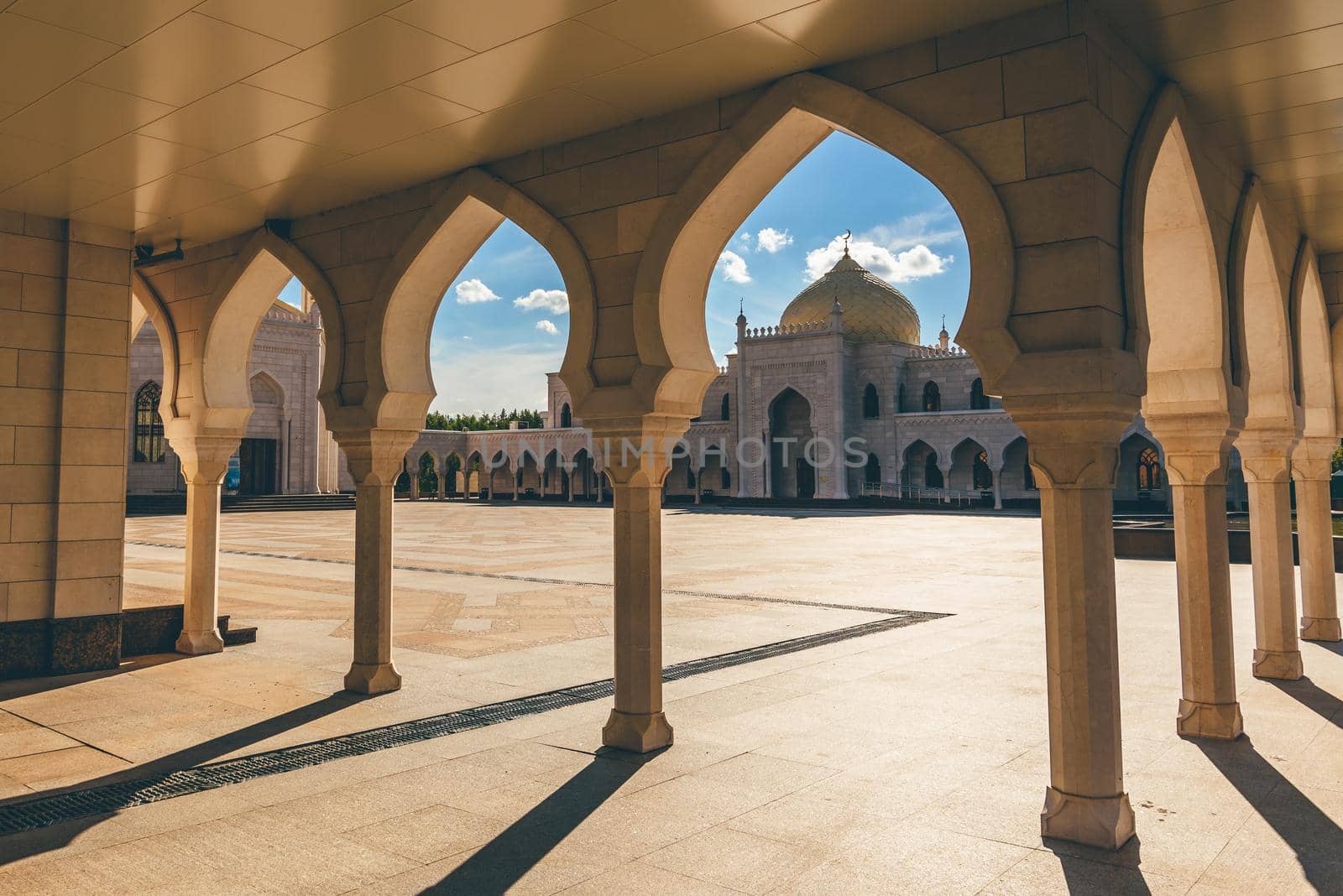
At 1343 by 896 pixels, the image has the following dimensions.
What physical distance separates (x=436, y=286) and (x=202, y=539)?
320 cm

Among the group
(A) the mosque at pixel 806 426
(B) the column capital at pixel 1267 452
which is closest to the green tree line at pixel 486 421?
(A) the mosque at pixel 806 426

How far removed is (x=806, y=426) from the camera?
41719mm

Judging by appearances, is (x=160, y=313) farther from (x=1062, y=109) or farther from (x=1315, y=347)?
(x=1315, y=347)

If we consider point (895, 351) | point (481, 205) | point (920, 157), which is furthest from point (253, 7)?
point (895, 351)

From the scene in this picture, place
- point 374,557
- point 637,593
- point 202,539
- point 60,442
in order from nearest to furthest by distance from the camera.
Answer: point 637,593 → point 374,557 → point 60,442 → point 202,539

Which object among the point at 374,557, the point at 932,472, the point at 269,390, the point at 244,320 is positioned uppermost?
the point at 269,390

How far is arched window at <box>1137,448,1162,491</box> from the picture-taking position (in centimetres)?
3459

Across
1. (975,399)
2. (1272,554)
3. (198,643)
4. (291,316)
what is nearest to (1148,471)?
(975,399)

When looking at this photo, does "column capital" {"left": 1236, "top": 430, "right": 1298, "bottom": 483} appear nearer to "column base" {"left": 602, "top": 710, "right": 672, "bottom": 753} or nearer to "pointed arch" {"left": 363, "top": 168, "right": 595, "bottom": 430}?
"column base" {"left": 602, "top": 710, "right": 672, "bottom": 753}

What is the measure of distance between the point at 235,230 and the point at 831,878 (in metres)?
6.57

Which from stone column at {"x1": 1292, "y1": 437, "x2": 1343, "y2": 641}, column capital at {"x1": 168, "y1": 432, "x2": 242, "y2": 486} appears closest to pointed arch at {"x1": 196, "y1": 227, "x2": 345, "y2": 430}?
column capital at {"x1": 168, "y1": 432, "x2": 242, "y2": 486}

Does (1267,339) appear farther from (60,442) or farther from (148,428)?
(148,428)

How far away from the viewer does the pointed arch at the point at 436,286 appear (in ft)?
17.6

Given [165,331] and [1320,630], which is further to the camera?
[165,331]
